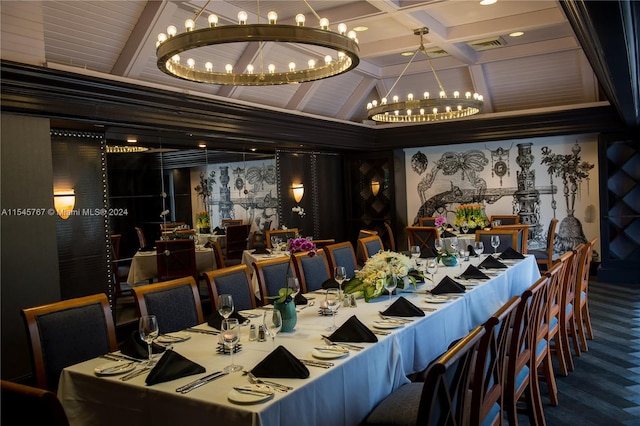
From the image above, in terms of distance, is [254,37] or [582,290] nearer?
[254,37]

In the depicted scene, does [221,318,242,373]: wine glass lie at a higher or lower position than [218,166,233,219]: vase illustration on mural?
lower

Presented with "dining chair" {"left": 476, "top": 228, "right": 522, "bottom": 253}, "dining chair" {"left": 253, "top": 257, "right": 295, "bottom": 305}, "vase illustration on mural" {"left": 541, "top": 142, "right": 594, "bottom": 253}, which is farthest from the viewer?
"vase illustration on mural" {"left": 541, "top": 142, "right": 594, "bottom": 253}

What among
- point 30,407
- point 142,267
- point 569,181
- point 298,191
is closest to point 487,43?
point 569,181

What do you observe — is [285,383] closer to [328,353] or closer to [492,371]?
[328,353]

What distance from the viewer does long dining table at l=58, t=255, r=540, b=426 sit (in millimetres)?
2133

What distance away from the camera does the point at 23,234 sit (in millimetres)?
4621

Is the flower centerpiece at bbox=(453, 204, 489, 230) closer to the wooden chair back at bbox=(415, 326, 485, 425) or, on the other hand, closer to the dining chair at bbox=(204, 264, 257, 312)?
the dining chair at bbox=(204, 264, 257, 312)

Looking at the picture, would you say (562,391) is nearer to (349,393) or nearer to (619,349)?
(619,349)

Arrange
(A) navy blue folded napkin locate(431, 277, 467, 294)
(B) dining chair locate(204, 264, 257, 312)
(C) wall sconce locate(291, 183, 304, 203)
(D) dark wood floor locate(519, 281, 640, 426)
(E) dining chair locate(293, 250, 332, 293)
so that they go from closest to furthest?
1. (D) dark wood floor locate(519, 281, 640, 426)
2. (B) dining chair locate(204, 264, 257, 312)
3. (A) navy blue folded napkin locate(431, 277, 467, 294)
4. (E) dining chair locate(293, 250, 332, 293)
5. (C) wall sconce locate(291, 183, 304, 203)

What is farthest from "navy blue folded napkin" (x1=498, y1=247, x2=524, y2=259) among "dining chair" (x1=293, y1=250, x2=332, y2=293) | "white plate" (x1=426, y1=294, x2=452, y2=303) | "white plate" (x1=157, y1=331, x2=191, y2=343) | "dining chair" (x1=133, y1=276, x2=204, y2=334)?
"white plate" (x1=157, y1=331, x2=191, y2=343)

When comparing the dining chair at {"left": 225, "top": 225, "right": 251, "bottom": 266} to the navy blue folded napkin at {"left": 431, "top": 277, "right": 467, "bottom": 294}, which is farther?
the dining chair at {"left": 225, "top": 225, "right": 251, "bottom": 266}

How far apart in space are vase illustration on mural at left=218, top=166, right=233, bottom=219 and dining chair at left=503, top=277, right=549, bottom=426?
5194 mm

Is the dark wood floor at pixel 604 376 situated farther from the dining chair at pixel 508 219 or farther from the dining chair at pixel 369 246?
the dining chair at pixel 508 219

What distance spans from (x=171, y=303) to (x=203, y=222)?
4113 millimetres
